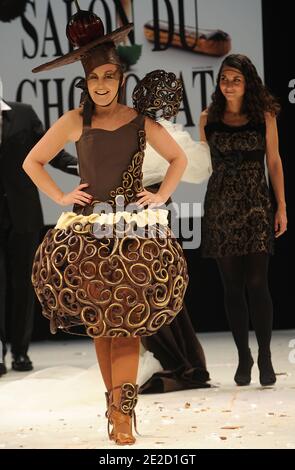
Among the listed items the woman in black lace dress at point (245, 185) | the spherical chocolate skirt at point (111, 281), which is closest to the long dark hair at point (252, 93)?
the woman in black lace dress at point (245, 185)

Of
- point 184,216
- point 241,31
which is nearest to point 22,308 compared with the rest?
point 184,216

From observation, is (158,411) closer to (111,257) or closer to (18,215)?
(111,257)

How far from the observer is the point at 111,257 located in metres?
3.96

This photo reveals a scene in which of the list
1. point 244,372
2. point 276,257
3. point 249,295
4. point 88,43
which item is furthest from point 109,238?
point 276,257

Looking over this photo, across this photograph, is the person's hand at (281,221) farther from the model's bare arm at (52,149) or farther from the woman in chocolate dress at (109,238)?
the model's bare arm at (52,149)

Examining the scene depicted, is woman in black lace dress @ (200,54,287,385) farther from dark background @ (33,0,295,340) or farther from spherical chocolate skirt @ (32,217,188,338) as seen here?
dark background @ (33,0,295,340)

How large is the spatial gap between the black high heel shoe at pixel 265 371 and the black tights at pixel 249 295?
0.03m

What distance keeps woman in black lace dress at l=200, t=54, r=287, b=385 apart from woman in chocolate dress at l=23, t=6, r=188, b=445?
1159mm

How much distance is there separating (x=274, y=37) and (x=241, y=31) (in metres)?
0.25

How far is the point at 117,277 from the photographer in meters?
3.96

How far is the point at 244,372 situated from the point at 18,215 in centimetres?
160

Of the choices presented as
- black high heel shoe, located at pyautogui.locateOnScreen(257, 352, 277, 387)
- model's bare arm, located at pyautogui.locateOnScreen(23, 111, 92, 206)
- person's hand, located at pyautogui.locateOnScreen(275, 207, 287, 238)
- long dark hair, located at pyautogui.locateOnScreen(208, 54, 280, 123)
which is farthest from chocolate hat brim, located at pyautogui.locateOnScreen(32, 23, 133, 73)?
black high heel shoe, located at pyautogui.locateOnScreen(257, 352, 277, 387)

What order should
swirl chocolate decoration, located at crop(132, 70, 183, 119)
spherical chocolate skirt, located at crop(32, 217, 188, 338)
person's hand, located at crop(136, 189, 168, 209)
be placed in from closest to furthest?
spherical chocolate skirt, located at crop(32, 217, 188, 338) → person's hand, located at crop(136, 189, 168, 209) → swirl chocolate decoration, located at crop(132, 70, 183, 119)

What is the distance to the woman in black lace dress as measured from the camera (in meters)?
5.31
